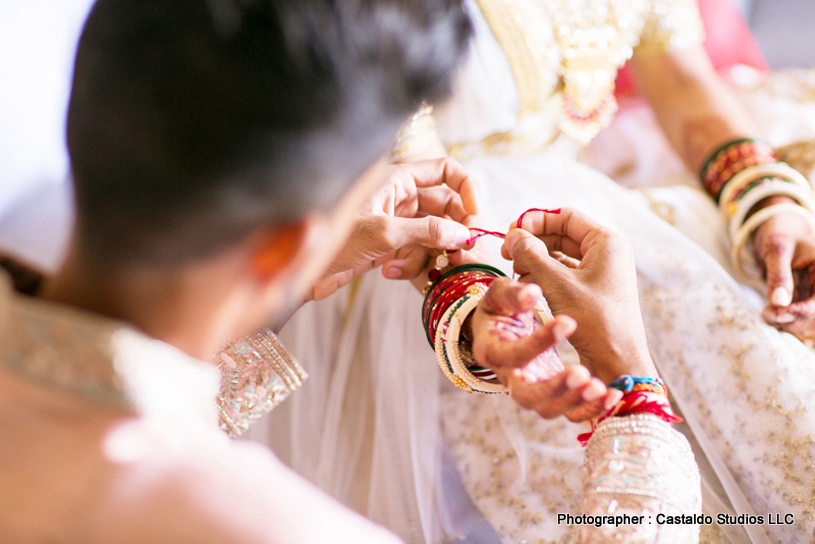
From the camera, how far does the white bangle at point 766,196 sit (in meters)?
0.97

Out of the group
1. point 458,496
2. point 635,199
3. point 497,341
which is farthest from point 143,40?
point 635,199

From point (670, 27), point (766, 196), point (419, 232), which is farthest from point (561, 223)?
point (670, 27)

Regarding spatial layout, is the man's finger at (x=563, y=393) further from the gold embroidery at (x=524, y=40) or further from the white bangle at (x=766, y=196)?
the gold embroidery at (x=524, y=40)

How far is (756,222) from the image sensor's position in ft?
3.11

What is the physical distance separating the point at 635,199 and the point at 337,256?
56 centimetres

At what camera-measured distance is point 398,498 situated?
2.67ft

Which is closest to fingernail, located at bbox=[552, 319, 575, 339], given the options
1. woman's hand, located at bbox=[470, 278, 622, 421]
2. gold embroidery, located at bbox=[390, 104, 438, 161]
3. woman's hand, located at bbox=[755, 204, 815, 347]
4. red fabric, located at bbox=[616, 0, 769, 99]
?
woman's hand, located at bbox=[470, 278, 622, 421]

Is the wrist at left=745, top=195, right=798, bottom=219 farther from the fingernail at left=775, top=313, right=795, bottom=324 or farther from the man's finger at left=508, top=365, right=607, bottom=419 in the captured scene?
the man's finger at left=508, top=365, right=607, bottom=419

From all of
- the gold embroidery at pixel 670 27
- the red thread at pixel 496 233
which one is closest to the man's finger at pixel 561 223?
the red thread at pixel 496 233

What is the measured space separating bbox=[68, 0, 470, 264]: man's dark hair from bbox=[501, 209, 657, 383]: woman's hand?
13.3 inches

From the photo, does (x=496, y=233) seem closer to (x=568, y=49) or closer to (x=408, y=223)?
(x=408, y=223)

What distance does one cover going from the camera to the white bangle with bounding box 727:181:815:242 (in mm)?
971

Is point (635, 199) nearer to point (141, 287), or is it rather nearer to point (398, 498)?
point (398, 498)

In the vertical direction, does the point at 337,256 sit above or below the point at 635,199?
above
